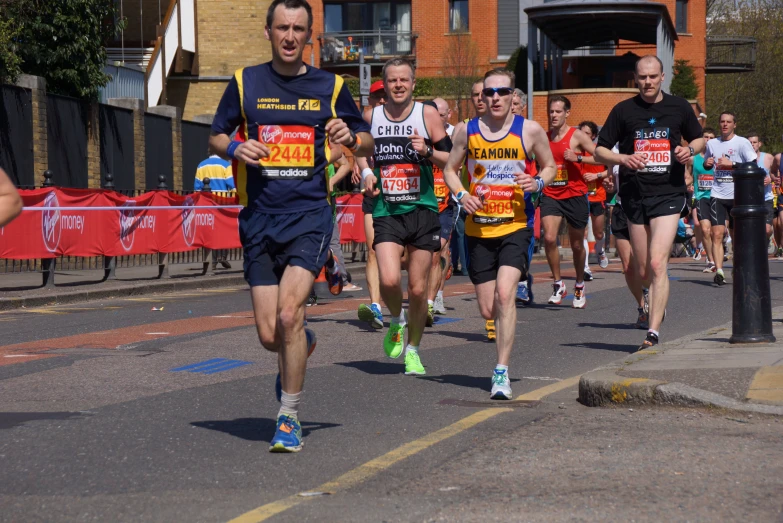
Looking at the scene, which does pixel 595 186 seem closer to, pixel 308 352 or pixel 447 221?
pixel 447 221

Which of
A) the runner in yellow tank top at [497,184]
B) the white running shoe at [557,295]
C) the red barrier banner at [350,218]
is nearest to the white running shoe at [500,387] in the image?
the runner in yellow tank top at [497,184]

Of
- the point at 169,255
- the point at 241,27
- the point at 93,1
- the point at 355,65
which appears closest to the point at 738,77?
the point at 355,65

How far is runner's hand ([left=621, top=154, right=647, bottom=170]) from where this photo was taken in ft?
31.2

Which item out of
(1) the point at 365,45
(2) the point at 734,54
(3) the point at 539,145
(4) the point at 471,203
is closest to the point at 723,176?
(3) the point at 539,145

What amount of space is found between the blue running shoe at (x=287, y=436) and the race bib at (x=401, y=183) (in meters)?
3.29

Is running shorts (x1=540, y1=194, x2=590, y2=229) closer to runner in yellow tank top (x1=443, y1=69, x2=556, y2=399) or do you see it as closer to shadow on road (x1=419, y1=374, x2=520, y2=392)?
shadow on road (x1=419, y1=374, x2=520, y2=392)

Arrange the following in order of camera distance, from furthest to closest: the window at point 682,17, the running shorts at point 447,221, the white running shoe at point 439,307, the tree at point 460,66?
the window at point 682,17, the tree at point 460,66, the white running shoe at point 439,307, the running shorts at point 447,221

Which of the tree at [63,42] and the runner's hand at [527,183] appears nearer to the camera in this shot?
the runner's hand at [527,183]

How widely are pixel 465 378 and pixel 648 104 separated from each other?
277 cm

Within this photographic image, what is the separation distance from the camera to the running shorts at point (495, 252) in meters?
7.79

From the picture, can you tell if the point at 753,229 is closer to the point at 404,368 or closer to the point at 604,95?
the point at 404,368

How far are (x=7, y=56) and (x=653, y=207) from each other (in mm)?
15192

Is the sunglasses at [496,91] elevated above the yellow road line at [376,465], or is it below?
above

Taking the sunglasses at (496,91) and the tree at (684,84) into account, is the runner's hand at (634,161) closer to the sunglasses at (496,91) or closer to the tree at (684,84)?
the sunglasses at (496,91)
